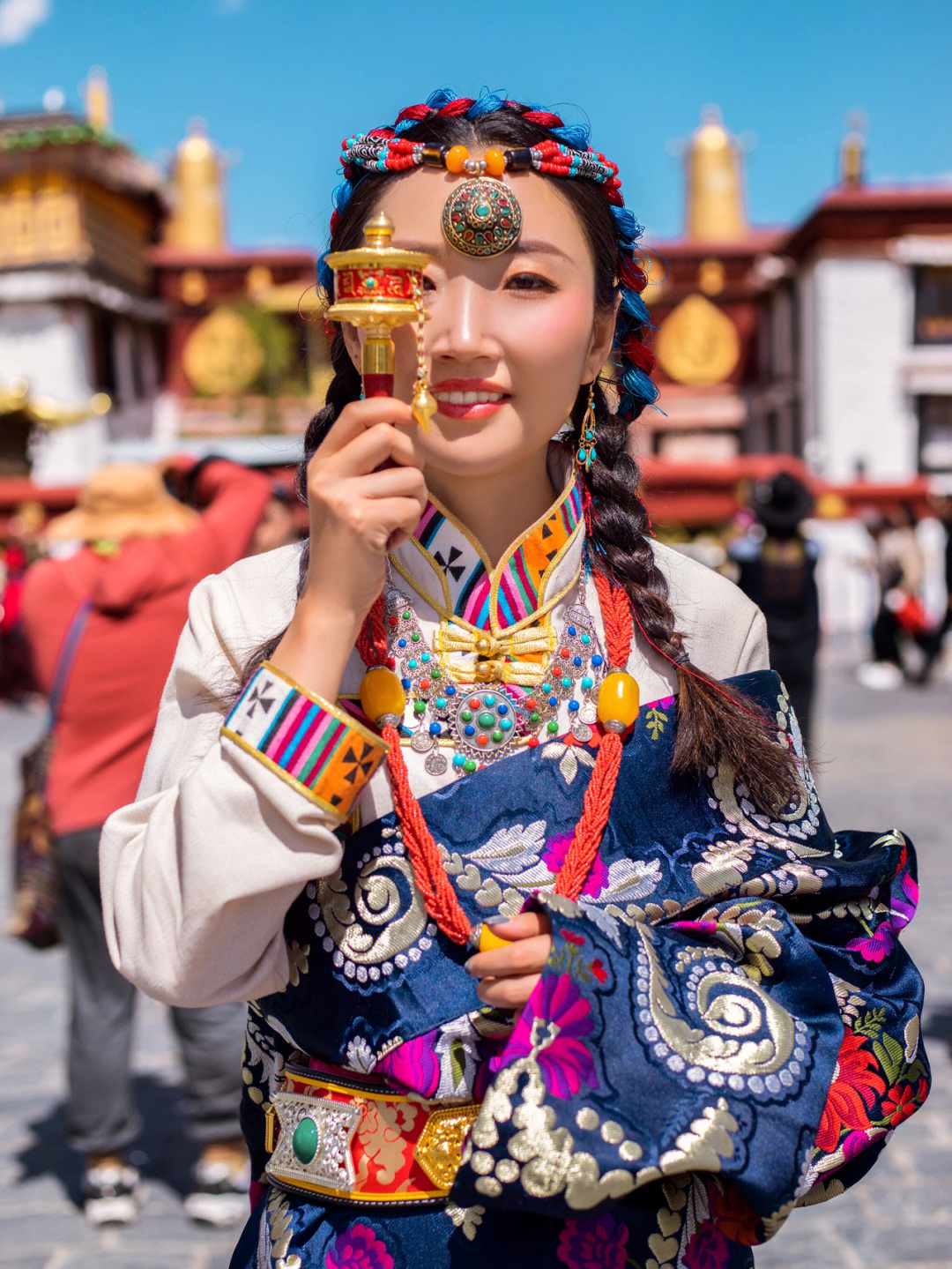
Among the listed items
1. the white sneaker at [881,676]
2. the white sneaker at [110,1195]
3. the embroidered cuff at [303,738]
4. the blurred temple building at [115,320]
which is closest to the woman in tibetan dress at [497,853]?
the embroidered cuff at [303,738]

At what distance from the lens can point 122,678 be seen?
390 centimetres

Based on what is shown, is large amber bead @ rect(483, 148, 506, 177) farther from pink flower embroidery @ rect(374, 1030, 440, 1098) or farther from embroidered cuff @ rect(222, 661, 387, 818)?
pink flower embroidery @ rect(374, 1030, 440, 1098)

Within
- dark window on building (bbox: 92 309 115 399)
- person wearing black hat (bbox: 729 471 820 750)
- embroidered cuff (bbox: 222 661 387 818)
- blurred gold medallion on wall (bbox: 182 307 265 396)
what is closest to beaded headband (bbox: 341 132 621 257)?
embroidered cuff (bbox: 222 661 387 818)

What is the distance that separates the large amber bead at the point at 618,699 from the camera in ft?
5.38

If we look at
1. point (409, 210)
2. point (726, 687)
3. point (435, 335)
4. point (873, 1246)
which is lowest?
point (873, 1246)

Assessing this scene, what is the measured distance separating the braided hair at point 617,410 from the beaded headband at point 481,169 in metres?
0.02

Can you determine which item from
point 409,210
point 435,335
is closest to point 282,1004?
point 435,335

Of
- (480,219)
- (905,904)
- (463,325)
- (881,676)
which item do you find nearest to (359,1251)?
(905,904)

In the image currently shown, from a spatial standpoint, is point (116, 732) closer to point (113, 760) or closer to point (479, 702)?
point (113, 760)

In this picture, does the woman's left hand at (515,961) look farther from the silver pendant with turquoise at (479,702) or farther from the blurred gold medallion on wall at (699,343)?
the blurred gold medallion on wall at (699,343)

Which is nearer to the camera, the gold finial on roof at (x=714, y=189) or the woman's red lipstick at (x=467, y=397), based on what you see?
the woman's red lipstick at (x=467, y=397)

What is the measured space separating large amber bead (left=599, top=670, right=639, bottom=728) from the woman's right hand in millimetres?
350

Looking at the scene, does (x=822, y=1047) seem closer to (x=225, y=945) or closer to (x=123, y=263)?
(x=225, y=945)

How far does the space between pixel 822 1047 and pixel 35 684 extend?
352 cm
